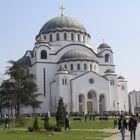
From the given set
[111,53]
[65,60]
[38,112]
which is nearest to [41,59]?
[65,60]

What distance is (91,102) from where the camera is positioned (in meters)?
80.1

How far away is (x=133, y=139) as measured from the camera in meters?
22.6

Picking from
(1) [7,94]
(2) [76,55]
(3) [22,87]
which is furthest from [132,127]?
(2) [76,55]

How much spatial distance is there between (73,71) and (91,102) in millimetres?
7417

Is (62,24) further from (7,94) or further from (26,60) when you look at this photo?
(7,94)

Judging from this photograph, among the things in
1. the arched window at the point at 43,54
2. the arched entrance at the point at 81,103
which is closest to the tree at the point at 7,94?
the arched entrance at the point at 81,103

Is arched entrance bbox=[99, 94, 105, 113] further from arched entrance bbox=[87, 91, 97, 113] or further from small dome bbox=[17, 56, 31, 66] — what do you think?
small dome bbox=[17, 56, 31, 66]

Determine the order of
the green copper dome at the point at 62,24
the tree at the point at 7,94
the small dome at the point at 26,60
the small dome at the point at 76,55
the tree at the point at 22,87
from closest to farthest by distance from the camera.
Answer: the tree at the point at 22,87 → the tree at the point at 7,94 → the small dome at the point at 76,55 → the small dome at the point at 26,60 → the green copper dome at the point at 62,24

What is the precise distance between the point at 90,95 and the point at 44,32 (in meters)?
→ 19.4

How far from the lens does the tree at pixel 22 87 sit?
59594 millimetres

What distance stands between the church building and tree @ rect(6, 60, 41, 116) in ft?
53.9

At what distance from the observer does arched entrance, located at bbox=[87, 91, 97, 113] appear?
79.1 meters

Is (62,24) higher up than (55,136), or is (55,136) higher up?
(62,24)

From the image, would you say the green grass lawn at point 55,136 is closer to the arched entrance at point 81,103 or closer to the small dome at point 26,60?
the arched entrance at point 81,103
